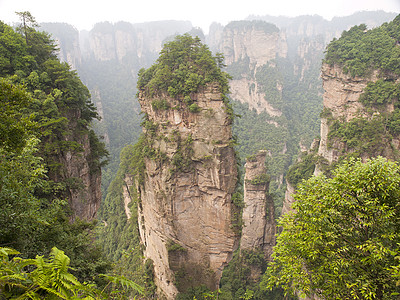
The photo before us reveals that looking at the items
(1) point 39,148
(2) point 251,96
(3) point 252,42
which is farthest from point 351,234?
(3) point 252,42

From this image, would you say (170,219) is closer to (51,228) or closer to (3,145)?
(51,228)

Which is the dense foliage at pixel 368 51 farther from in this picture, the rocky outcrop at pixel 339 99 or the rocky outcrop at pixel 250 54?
the rocky outcrop at pixel 250 54

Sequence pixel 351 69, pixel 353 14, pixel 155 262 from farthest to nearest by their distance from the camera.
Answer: pixel 353 14 < pixel 351 69 < pixel 155 262

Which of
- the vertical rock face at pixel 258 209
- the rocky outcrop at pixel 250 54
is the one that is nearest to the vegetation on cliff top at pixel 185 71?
the vertical rock face at pixel 258 209

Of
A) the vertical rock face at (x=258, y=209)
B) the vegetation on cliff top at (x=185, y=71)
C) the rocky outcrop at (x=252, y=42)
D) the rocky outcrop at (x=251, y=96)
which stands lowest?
the vertical rock face at (x=258, y=209)

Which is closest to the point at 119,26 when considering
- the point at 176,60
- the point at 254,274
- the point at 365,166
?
the point at 176,60
